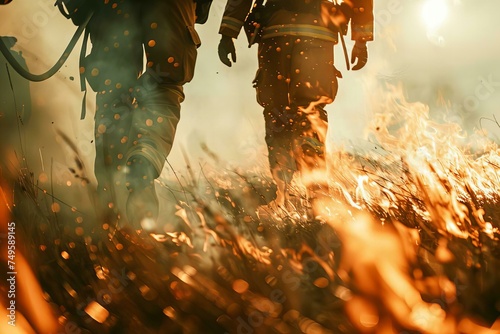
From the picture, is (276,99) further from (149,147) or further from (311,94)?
(149,147)

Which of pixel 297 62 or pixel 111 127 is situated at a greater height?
pixel 297 62

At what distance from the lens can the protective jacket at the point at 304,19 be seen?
125 inches

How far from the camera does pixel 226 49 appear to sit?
331 centimetres

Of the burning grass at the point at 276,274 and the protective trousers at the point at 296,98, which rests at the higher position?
the burning grass at the point at 276,274

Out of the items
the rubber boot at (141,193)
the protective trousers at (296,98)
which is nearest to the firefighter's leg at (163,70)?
the rubber boot at (141,193)

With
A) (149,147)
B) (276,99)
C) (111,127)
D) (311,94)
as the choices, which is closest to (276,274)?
(149,147)

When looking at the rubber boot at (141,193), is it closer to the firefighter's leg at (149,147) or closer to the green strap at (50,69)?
the firefighter's leg at (149,147)

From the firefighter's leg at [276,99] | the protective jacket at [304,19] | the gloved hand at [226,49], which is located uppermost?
A: the protective jacket at [304,19]

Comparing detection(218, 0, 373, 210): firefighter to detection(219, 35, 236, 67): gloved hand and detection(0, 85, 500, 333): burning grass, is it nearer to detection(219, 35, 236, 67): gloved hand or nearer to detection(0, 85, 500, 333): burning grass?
detection(219, 35, 236, 67): gloved hand

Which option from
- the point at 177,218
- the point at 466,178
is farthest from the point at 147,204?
the point at 466,178

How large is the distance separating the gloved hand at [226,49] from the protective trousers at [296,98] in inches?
7.6

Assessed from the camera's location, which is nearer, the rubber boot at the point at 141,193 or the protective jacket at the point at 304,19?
the rubber boot at the point at 141,193

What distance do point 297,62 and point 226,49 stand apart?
49 cm

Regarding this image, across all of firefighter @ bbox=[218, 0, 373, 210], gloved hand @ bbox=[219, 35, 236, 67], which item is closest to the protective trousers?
firefighter @ bbox=[218, 0, 373, 210]
